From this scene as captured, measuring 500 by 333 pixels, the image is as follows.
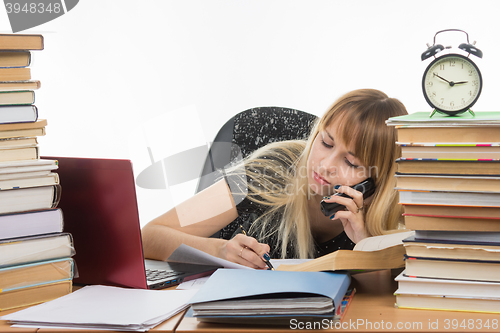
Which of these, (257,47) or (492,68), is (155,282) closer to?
(257,47)

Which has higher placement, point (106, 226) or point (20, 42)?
point (20, 42)

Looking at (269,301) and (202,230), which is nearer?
(269,301)

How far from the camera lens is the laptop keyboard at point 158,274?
0.85 meters

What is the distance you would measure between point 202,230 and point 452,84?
104 centimetres

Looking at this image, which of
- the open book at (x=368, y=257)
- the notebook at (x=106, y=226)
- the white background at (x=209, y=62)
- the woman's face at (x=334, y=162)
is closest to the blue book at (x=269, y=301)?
the open book at (x=368, y=257)

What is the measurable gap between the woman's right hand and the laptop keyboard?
6.5 inches

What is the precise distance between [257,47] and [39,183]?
1633 mm

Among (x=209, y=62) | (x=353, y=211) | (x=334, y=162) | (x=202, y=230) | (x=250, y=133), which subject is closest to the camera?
(x=353, y=211)

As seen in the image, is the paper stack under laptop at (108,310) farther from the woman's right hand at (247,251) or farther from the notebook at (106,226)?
the woman's right hand at (247,251)

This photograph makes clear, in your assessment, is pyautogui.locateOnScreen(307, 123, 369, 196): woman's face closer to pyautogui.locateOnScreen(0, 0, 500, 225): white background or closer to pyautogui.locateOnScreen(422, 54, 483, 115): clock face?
pyautogui.locateOnScreen(422, 54, 483, 115): clock face

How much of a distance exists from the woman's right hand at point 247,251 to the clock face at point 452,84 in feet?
1.49

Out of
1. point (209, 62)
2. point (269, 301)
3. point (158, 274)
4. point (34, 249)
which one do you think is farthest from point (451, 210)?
point (209, 62)

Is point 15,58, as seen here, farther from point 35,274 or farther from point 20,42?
point 35,274

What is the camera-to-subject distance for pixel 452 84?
0.73 meters
